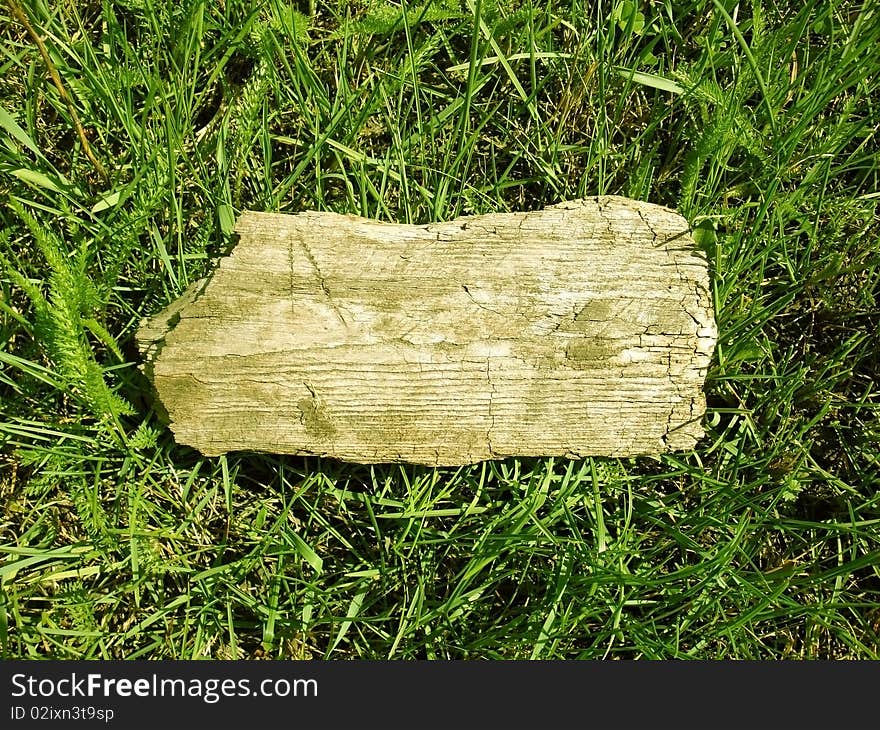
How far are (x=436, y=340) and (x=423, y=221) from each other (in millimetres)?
561

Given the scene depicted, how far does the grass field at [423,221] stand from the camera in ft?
6.75

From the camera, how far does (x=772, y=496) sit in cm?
218

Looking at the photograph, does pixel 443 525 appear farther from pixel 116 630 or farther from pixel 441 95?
pixel 441 95

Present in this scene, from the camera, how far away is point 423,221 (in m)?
2.24

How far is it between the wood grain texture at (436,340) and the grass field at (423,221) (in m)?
0.22

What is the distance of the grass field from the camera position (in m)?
2.06

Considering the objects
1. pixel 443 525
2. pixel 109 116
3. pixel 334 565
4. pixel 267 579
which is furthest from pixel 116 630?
pixel 109 116

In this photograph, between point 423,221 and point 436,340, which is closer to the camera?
point 436,340

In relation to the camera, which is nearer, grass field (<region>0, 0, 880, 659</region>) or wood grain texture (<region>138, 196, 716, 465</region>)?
wood grain texture (<region>138, 196, 716, 465</region>)

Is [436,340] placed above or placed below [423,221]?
below

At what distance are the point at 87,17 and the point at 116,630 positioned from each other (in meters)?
1.97

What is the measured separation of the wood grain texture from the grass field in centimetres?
22

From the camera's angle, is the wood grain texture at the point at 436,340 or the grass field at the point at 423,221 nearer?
the wood grain texture at the point at 436,340

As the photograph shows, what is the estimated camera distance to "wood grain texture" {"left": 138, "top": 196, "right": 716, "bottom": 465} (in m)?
1.85
